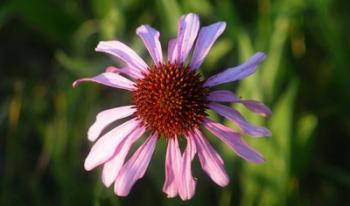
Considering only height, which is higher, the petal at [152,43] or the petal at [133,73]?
the petal at [152,43]

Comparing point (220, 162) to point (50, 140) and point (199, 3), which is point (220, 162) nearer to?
point (50, 140)

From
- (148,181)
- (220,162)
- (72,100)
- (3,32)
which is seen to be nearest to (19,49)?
(3,32)

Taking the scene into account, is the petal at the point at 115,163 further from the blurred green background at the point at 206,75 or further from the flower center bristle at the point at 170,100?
the blurred green background at the point at 206,75

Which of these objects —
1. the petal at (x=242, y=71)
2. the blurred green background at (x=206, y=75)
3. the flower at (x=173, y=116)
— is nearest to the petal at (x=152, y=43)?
the flower at (x=173, y=116)

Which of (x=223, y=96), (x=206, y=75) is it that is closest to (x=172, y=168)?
(x=223, y=96)

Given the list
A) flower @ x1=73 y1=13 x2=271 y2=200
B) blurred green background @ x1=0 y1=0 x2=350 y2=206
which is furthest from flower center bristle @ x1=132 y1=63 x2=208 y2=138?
blurred green background @ x1=0 y1=0 x2=350 y2=206

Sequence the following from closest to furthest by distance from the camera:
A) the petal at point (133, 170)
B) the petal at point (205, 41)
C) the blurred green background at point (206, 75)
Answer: the petal at point (133, 170) → the petal at point (205, 41) → the blurred green background at point (206, 75)

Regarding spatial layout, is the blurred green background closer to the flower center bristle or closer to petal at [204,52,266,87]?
the flower center bristle
